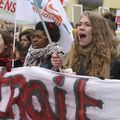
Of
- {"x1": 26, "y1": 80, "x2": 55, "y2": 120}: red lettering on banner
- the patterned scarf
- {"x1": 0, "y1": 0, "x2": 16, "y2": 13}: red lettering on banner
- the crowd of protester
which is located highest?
{"x1": 0, "y1": 0, "x2": 16, "y2": 13}: red lettering on banner

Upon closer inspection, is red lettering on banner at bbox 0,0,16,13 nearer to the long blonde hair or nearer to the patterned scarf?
the patterned scarf

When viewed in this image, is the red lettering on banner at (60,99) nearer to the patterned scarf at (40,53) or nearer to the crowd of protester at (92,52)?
the crowd of protester at (92,52)

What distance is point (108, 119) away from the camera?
11.2ft

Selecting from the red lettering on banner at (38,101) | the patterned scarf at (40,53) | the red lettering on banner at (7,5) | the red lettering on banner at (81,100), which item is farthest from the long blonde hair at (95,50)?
the red lettering on banner at (7,5)

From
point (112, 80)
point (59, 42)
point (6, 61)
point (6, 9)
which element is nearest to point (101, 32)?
point (112, 80)

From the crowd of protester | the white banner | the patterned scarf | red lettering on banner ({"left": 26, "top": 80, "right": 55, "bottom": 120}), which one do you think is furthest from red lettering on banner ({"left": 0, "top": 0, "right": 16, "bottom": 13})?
red lettering on banner ({"left": 26, "top": 80, "right": 55, "bottom": 120})

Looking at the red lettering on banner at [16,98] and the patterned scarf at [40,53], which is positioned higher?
the patterned scarf at [40,53]

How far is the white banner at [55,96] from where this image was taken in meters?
3.46

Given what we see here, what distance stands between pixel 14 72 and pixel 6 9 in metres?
1.99

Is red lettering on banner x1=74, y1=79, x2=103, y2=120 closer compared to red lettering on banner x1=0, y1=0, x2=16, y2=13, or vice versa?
red lettering on banner x1=74, y1=79, x2=103, y2=120

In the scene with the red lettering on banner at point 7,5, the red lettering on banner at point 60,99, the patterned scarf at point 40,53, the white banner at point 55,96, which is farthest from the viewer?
the red lettering on banner at point 7,5

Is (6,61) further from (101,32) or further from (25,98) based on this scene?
(101,32)

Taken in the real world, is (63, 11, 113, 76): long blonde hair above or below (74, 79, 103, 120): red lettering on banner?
above

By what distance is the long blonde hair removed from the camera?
149 inches
